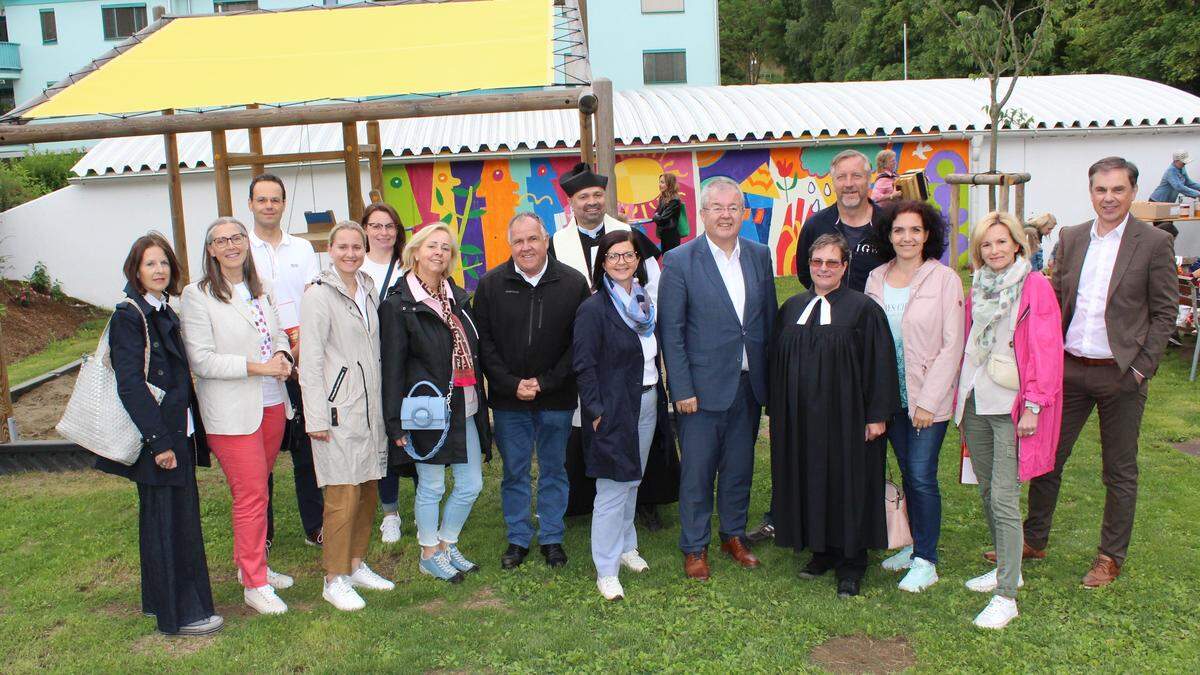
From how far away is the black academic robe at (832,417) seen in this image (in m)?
4.51

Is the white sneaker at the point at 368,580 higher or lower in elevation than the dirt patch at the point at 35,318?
lower

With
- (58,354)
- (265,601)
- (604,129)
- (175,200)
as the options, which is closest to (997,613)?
(604,129)

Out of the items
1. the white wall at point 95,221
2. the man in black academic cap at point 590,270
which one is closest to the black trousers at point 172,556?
the man in black academic cap at point 590,270

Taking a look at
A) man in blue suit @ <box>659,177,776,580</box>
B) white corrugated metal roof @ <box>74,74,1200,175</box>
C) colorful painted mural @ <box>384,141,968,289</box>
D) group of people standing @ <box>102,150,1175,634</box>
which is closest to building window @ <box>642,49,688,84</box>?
white corrugated metal roof @ <box>74,74,1200,175</box>

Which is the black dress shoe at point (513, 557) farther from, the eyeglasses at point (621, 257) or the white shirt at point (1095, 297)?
the white shirt at point (1095, 297)

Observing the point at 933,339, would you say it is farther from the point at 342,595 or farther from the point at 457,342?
the point at 342,595

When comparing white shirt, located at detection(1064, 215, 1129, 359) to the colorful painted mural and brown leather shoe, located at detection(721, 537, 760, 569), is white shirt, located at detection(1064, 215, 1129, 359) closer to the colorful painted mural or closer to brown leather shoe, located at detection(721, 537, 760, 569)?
brown leather shoe, located at detection(721, 537, 760, 569)

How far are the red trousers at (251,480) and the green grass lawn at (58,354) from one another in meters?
6.48

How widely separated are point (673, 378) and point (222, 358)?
6.99ft

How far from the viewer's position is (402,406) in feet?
15.0

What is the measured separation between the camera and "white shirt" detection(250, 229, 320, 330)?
209 inches

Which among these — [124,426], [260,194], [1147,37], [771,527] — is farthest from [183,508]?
[1147,37]

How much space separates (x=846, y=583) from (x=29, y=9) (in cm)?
4105

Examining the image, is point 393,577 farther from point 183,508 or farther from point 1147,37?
point 1147,37
